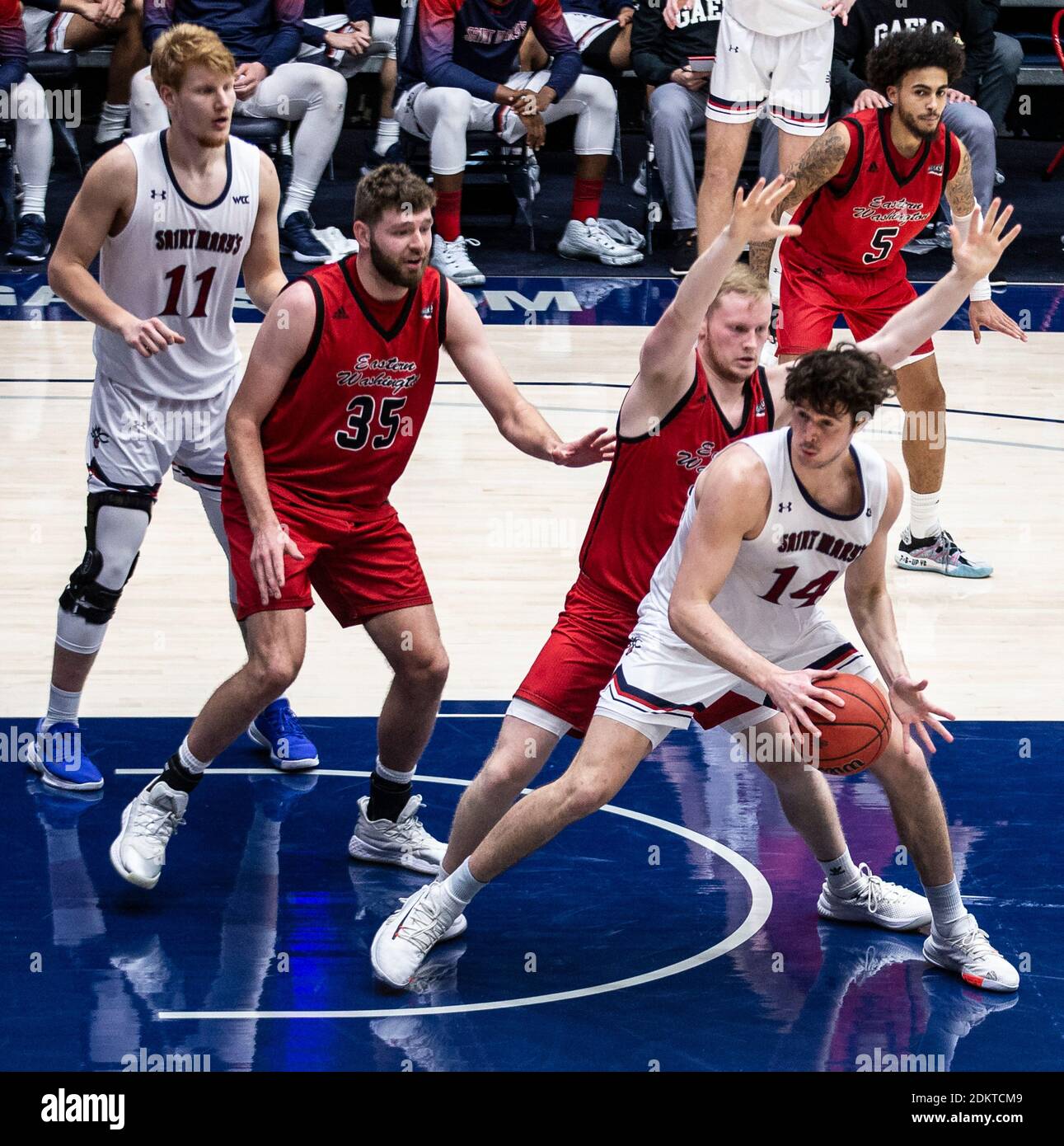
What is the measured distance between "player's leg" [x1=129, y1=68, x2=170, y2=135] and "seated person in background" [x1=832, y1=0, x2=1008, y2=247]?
14.8 feet

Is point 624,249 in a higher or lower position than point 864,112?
lower

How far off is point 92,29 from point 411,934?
9980 millimetres

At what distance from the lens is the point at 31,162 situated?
11992 millimetres

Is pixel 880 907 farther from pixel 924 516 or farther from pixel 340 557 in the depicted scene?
pixel 924 516

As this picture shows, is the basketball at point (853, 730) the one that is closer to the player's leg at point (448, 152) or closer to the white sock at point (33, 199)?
the player's leg at point (448, 152)

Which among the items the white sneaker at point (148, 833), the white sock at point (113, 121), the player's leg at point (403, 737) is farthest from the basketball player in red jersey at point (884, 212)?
the white sock at point (113, 121)

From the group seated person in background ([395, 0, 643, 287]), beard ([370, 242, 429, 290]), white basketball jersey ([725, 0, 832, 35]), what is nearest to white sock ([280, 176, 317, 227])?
seated person in background ([395, 0, 643, 287])

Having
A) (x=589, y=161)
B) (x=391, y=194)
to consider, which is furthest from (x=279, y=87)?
(x=391, y=194)

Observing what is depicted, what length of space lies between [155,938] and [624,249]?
8864mm
